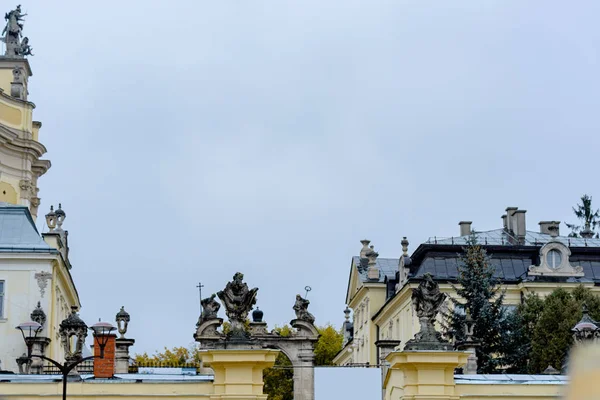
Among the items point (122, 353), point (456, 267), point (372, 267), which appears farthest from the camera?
point (372, 267)

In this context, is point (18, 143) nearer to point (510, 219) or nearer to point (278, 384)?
point (278, 384)

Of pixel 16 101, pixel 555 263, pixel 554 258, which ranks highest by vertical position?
pixel 16 101

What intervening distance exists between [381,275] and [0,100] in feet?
104

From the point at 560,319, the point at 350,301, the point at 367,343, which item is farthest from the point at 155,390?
the point at 350,301

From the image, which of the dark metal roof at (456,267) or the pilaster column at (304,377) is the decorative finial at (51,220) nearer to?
the dark metal roof at (456,267)

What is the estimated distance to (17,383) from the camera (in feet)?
84.8

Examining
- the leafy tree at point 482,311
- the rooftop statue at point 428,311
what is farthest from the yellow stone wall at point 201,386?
the leafy tree at point 482,311

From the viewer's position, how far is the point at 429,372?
26.5 meters

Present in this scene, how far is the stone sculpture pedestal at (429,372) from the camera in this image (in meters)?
26.3

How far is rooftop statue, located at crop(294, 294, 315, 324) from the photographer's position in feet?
109

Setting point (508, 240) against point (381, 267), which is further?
point (381, 267)

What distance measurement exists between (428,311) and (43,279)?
2019 cm

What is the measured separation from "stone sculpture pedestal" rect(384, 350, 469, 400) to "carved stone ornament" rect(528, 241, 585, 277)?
36.0 m

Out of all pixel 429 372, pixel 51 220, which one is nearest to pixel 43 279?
pixel 51 220
